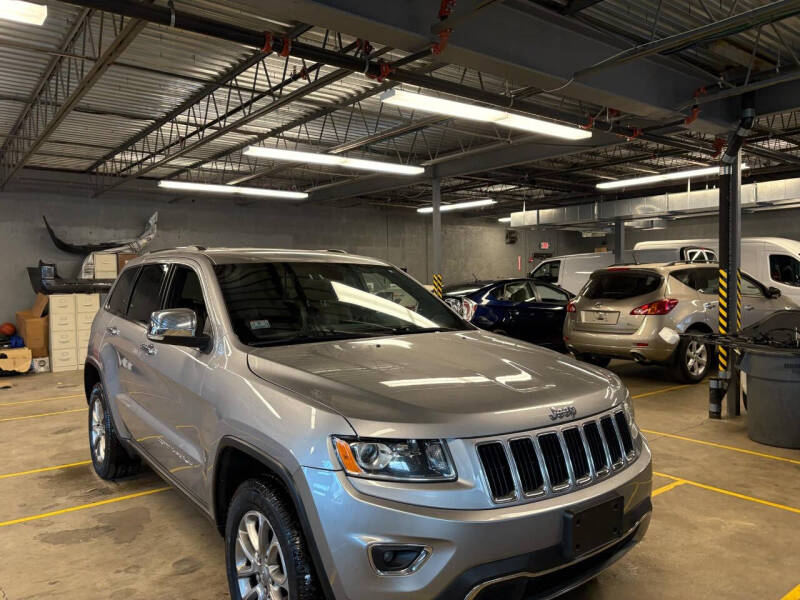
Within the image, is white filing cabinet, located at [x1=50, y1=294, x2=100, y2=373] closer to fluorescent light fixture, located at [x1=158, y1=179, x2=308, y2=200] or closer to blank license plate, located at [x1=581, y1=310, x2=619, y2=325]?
fluorescent light fixture, located at [x1=158, y1=179, x2=308, y2=200]

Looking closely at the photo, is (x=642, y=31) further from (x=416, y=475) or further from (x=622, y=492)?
(x=416, y=475)

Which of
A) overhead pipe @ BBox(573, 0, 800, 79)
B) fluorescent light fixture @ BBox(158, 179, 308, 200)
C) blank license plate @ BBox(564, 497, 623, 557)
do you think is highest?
overhead pipe @ BBox(573, 0, 800, 79)

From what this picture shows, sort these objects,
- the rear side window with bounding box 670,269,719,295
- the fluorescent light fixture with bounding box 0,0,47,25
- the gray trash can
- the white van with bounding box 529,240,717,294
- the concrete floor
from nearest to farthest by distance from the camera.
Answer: the concrete floor < the fluorescent light fixture with bounding box 0,0,47,25 < the gray trash can < the rear side window with bounding box 670,269,719,295 < the white van with bounding box 529,240,717,294

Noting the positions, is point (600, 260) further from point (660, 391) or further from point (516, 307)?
point (660, 391)

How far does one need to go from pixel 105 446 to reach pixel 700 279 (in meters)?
7.43

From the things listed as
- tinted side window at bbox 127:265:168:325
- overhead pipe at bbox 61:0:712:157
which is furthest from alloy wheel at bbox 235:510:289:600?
overhead pipe at bbox 61:0:712:157

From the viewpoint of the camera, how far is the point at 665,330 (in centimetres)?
735

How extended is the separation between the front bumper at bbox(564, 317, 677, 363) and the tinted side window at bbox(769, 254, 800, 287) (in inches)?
159

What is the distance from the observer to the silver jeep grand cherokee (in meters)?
1.80

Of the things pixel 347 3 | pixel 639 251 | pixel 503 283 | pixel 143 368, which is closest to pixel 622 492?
pixel 143 368

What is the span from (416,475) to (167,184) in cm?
1208

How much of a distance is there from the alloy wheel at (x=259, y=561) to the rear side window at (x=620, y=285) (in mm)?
6534

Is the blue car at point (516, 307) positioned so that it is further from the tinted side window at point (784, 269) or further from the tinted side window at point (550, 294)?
the tinted side window at point (784, 269)

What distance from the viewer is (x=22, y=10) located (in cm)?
455
